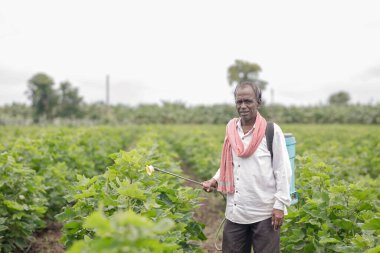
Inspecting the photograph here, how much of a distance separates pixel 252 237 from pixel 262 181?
56 cm

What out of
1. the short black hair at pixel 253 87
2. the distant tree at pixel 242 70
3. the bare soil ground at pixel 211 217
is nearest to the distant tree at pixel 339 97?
the distant tree at pixel 242 70

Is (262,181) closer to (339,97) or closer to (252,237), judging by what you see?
(252,237)

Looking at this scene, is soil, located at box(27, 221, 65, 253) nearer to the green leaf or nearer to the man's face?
the man's face

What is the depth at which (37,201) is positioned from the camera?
5.71m

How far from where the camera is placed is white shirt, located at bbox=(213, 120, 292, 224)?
359 centimetres

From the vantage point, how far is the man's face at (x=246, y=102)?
3.67 m

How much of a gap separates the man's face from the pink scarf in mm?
86

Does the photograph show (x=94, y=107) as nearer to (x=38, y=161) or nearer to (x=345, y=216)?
(x=38, y=161)

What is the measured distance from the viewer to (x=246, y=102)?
369 cm

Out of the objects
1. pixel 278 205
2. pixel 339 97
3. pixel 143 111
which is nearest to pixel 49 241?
pixel 278 205

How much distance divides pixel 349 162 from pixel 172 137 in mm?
11614

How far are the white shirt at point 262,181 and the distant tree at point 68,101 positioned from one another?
41818 millimetres

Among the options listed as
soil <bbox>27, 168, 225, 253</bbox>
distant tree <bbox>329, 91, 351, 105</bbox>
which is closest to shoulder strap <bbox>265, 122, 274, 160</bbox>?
soil <bbox>27, 168, 225, 253</bbox>

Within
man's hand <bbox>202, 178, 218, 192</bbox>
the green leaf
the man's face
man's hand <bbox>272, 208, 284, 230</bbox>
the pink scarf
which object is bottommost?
man's hand <bbox>272, 208, 284, 230</bbox>
